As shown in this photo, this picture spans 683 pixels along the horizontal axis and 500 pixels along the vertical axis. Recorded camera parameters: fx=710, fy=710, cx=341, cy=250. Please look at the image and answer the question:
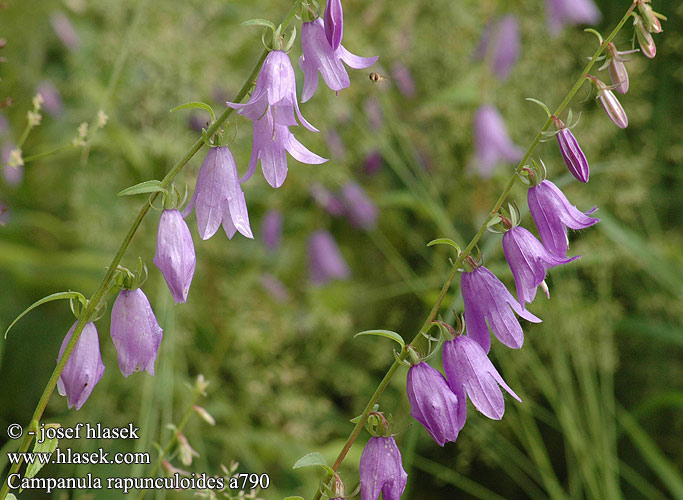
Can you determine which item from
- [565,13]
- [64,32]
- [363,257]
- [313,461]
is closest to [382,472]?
[313,461]

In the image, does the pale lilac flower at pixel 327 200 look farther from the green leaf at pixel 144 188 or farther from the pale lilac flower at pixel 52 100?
the green leaf at pixel 144 188

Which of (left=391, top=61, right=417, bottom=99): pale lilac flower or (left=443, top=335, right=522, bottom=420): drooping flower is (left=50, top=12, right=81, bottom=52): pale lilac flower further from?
(left=443, top=335, right=522, bottom=420): drooping flower

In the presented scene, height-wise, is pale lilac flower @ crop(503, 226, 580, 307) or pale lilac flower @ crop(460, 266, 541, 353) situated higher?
pale lilac flower @ crop(503, 226, 580, 307)

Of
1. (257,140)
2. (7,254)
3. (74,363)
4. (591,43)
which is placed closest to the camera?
(74,363)

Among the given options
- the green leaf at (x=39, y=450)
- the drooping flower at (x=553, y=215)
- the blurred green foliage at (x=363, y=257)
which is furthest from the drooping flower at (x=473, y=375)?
the blurred green foliage at (x=363, y=257)

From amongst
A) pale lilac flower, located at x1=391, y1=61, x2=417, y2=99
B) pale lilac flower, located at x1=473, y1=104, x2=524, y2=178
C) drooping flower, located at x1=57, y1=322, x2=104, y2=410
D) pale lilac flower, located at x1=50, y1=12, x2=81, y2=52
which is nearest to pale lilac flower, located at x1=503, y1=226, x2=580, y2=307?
drooping flower, located at x1=57, y1=322, x2=104, y2=410

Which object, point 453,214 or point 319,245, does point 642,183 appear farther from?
point 319,245

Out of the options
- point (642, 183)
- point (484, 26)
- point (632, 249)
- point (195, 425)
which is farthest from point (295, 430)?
point (484, 26)
